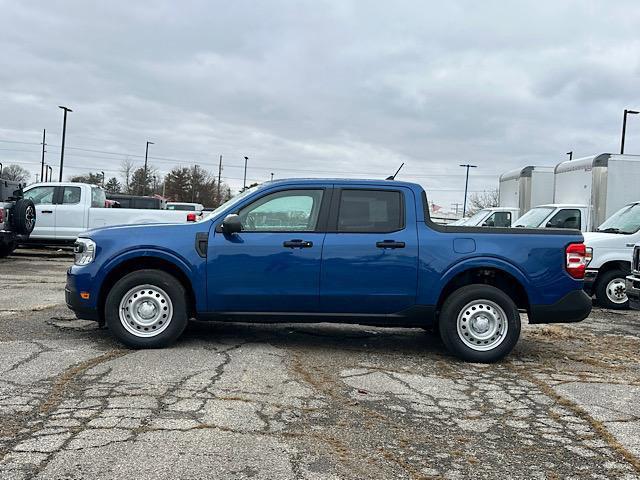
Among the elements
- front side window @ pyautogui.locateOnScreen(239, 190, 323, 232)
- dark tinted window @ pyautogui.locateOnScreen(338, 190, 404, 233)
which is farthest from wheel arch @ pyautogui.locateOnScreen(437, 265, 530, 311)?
front side window @ pyautogui.locateOnScreen(239, 190, 323, 232)

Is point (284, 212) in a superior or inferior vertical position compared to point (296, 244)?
superior

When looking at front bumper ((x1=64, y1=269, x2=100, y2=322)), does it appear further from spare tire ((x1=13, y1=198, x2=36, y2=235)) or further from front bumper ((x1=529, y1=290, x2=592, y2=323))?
spare tire ((x1=13, y1=198, x2=36, y2=235))

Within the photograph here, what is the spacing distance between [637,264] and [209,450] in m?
7.47

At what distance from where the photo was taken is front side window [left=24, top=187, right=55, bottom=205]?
681 inches

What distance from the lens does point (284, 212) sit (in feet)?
21.7

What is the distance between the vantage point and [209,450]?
3941 millimetres

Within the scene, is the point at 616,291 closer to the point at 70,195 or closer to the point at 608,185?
the point at 608,185

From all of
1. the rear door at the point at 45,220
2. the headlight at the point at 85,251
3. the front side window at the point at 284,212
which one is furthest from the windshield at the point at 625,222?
the rear door at the point at 45,220

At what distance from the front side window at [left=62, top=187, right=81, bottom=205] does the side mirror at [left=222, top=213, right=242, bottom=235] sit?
12178 mm

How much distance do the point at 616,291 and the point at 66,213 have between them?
13.3 meters

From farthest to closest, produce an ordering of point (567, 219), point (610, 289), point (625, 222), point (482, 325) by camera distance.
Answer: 1. point (567, 219)
2. point (625, 222)
3. point (610, 289)
4. point (482, 325)

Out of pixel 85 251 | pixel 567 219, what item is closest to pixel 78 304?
pixel 85 251

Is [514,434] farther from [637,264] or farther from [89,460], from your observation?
[637,264]

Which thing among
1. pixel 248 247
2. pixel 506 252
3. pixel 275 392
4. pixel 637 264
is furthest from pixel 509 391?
pixel 637 264
